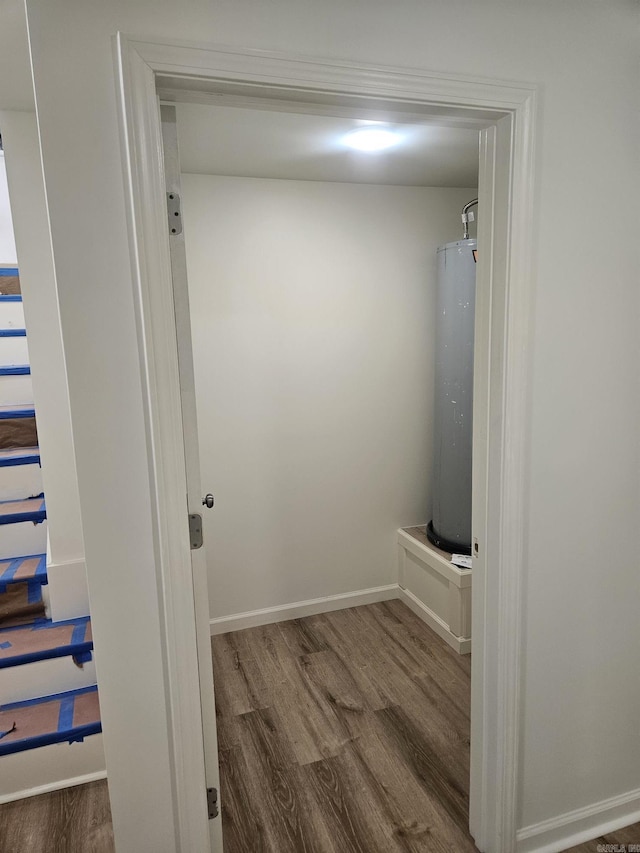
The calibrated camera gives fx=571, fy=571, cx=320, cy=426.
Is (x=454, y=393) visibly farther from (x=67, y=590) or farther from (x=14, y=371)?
(x=14, y=371)

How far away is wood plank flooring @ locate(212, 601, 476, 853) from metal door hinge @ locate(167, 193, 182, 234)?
5.81 feet

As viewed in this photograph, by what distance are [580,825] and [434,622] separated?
119 centimetres

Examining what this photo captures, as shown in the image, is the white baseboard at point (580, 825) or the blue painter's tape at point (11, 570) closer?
the white baseboard at point (580, 825)

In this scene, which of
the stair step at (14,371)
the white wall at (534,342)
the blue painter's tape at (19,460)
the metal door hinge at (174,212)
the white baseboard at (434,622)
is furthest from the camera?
the stair step at (14,371)

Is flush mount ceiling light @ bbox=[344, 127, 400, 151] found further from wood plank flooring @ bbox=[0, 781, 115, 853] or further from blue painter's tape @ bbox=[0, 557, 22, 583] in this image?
wood plank flooring @ bbox=[0, 781, 115, 853]

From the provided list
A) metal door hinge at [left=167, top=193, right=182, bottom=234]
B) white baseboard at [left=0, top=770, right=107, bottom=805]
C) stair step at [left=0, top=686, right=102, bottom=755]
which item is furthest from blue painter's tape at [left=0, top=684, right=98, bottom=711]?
metal door hinge at [left=167, top=193, right=182, bottom=234]

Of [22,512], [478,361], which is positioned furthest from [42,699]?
[478,361]

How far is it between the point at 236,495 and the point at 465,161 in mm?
1868

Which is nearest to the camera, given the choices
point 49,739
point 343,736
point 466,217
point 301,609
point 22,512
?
point 49,739

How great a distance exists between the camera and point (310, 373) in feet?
9.59

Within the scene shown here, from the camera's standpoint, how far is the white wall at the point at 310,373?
2.73m

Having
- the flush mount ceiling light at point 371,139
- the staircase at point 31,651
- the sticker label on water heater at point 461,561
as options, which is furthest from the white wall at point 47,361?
the sticker label on water heater at point 461,561

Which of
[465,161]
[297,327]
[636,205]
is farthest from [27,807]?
[465,161]

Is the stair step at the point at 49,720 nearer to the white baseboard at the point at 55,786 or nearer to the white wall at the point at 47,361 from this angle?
the white baseboard at the point at 55,786
